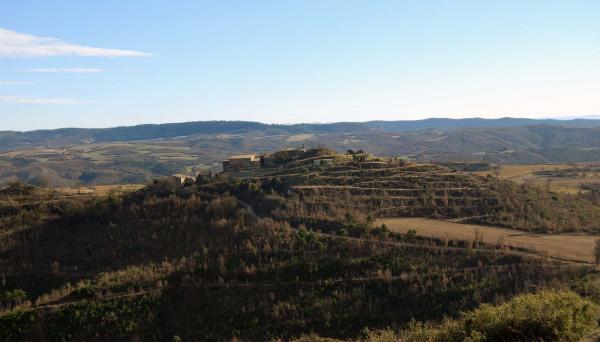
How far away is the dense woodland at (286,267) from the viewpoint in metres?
29.9

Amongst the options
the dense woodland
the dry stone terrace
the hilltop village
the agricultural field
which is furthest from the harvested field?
the agricultural field

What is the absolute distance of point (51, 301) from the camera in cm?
3734

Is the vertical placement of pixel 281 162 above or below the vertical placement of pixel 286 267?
above

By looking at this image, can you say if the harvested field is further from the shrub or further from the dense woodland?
the shrub

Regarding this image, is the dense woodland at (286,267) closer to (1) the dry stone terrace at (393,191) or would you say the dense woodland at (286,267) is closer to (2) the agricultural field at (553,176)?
(1) the dry stone terrace at (393,191)

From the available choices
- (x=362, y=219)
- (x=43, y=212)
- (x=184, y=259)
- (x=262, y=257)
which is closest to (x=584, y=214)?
(x=362, y=219)

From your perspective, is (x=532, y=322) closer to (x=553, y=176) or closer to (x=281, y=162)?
(x=281, y=162)

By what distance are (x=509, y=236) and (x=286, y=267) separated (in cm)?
1937

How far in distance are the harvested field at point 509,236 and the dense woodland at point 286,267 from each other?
6.64ft

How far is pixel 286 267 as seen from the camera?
123 feet

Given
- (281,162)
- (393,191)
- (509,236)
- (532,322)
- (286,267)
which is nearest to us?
(532,322)

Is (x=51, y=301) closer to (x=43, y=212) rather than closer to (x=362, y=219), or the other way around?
(x=43, y=212)

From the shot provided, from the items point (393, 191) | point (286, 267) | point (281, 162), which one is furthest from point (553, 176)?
point (286, 267)

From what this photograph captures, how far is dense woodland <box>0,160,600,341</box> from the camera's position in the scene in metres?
29.9
